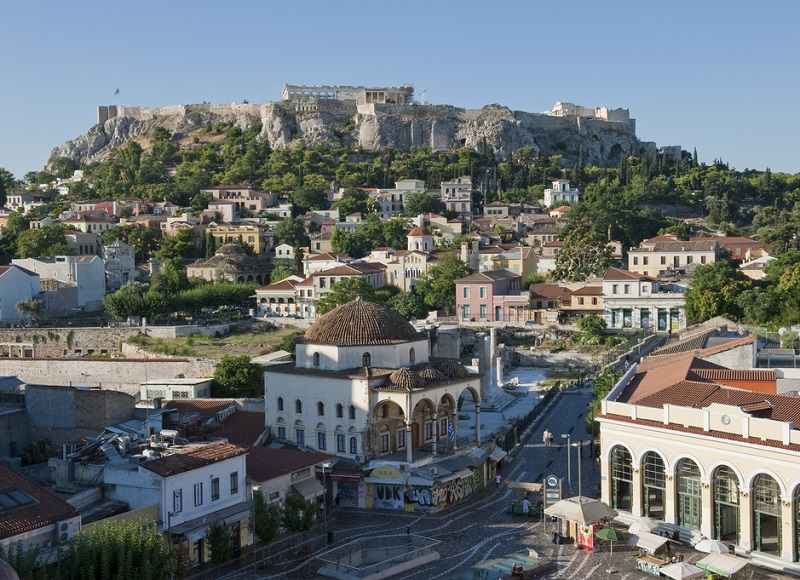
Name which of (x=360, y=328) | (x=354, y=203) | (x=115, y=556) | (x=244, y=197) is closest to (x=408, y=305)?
(x=354, y=203)

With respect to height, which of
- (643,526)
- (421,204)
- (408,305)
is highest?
(421,204)

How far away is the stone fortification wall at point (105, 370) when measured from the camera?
54594 millimetres

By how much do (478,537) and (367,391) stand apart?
6982 millimetres

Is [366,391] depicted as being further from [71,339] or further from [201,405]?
[71,339]

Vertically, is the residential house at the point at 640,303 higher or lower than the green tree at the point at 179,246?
lower

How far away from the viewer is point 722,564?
23344 mm

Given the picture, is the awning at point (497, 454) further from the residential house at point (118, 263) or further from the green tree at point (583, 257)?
the residential house at point (118, 263)

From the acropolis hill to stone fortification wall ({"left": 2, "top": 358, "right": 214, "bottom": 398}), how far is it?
71244mm

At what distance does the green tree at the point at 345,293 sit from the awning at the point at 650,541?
136 ft

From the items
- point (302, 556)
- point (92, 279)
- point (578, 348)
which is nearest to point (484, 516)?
point (302, 556)

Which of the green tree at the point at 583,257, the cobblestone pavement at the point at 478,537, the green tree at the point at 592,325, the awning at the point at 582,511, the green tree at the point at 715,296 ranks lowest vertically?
the cobblestone pavement at the point at 478,537

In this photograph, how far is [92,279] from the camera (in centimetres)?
7569

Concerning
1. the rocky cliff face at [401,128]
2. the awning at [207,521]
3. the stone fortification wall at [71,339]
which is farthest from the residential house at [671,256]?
the rocky cliff face at [401,128]

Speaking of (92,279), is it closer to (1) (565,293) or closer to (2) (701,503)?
(1) (565,293)
